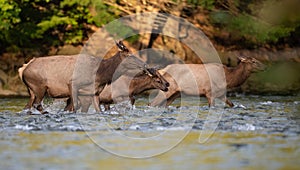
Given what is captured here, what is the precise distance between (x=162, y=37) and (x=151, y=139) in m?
17.0

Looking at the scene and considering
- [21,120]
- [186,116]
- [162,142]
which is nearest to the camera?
[162,142]

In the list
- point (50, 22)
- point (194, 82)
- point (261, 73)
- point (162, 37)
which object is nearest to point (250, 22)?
point (261, 73)

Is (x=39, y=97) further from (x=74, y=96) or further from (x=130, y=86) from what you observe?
(x=130, y=86)

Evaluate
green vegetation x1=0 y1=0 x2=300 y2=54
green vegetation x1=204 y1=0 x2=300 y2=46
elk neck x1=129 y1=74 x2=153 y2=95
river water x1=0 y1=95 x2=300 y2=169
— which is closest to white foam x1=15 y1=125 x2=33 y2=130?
river water x1=0 y1=95 x2=300 y2=169

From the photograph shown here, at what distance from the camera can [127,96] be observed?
17.7 m

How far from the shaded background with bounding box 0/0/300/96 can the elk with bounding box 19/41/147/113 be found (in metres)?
8.46

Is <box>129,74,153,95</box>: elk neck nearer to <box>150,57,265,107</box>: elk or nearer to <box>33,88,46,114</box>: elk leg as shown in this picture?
<box>150,57,265,107</box>: elk

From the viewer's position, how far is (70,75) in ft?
52.9

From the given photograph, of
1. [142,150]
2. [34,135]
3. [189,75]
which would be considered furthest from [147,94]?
[142,150]

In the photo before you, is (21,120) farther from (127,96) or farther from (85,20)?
(85,20)

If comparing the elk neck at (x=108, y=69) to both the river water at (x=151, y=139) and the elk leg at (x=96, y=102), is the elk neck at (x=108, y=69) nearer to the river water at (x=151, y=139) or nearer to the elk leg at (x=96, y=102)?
the elk leg at (x=96, y=102)

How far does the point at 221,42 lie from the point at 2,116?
14911 millimetres

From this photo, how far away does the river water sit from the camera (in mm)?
9148

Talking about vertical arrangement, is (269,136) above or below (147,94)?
above
